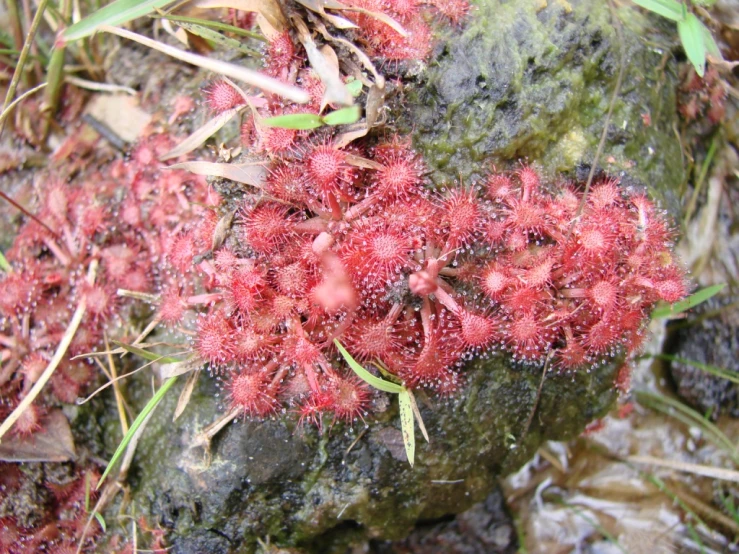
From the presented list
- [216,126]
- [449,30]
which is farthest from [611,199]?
[216,126]

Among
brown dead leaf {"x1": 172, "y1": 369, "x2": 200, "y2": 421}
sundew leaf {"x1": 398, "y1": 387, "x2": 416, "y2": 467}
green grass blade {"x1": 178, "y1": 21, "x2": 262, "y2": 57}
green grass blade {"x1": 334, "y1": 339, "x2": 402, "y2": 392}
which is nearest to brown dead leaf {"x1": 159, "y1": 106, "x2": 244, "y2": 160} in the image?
green grass blade {"x1": 178, "y1": 21, "x2": 262, "y2": 57}

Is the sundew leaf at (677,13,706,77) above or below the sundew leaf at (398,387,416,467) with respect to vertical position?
above

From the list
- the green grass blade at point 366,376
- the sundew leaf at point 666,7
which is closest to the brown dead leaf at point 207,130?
the green grass blade at point 366,376

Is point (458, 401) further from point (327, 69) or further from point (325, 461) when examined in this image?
point (327, 69)

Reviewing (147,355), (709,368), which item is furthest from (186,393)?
(709,368)

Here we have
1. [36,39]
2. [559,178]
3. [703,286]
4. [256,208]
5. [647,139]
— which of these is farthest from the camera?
[703,286]

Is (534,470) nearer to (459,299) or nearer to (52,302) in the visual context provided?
(459,299)

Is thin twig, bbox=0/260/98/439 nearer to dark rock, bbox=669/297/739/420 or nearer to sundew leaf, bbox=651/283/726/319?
sundew leaf, bbox=651/283/726/319
